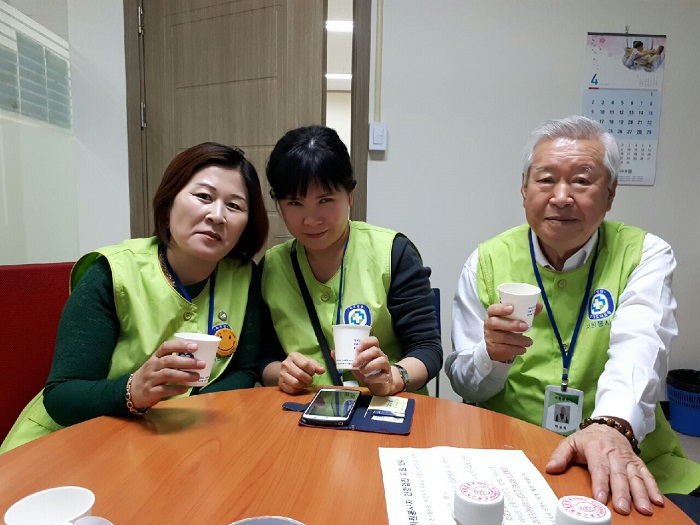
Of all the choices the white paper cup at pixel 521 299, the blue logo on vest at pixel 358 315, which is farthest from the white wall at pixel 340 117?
the white paper cup at pixel 521 299

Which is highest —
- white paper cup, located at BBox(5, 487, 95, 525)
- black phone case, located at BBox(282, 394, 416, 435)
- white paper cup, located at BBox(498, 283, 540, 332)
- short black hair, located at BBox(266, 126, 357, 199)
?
short black hair, located at BBox(266, 126, 357, 199)

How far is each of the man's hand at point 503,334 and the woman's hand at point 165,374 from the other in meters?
0.69

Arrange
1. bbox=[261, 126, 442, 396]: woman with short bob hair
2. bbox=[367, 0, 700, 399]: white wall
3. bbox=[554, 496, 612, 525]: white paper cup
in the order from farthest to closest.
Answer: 1. bbox=[367, 0, 700, 399]: white wall
2. bbox=[261, 126, 442, 396]: woman with short bob hair
3. bbox=[554, 496, 612, 525]: white paper cup

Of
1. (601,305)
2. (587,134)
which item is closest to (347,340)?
(601,305)

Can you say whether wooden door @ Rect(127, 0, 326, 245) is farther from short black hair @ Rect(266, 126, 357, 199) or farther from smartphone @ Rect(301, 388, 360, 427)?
smartphone @ Rect(301, 388, 360, 427)

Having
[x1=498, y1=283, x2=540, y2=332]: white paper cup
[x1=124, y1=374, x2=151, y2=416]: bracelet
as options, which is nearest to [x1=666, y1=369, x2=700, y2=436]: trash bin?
[x1=498, y1=283, x2=540, y2=332]: white paper cup

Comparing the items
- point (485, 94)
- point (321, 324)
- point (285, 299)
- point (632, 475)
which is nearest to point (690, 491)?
point (632, 475)

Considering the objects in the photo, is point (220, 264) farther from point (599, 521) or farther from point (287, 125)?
point (287, 125)

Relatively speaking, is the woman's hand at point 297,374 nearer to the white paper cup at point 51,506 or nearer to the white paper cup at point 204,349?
the white paper cup at point 204,349

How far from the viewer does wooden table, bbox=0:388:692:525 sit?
76 centimetres

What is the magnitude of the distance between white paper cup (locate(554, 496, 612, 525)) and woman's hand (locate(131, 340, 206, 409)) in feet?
2.40

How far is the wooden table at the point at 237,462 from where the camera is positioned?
76 centimetres

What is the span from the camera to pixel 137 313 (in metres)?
1.35

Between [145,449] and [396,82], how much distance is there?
Result: 2.48 m
